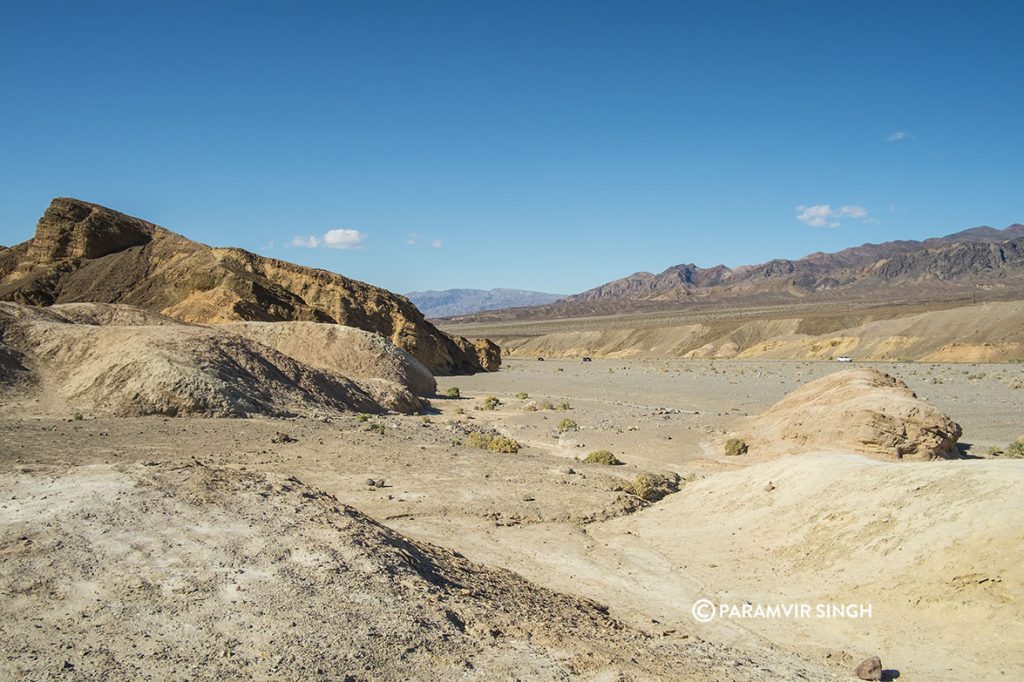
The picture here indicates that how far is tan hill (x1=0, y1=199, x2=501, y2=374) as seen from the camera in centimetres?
3838

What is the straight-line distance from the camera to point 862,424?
47.5 feet

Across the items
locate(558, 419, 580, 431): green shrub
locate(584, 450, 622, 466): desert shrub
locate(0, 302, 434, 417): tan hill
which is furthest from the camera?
locate(558, 419, 580, 431): green shrub

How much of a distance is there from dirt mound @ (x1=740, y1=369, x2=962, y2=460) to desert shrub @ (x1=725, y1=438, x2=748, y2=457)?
0.78 ft

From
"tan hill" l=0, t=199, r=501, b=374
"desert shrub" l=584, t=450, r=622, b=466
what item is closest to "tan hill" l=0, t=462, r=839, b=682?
"desert shrub" l=584, t=450, r=622, b=466

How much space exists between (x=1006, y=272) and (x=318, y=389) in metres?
226

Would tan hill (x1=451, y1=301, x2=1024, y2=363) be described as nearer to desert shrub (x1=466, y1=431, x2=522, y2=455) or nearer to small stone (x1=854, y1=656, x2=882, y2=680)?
desert shrub (x1=466, y1=431, x2=522, y2=455)

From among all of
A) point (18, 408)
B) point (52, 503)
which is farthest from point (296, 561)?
point (18, 408)

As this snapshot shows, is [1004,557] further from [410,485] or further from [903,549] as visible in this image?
[410,485]

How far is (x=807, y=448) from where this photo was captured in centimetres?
1548

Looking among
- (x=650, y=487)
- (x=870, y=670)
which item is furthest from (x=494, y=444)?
(x=870, y=670)

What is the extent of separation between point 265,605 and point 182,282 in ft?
127

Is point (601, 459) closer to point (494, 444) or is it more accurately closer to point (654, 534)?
point (494, 444)

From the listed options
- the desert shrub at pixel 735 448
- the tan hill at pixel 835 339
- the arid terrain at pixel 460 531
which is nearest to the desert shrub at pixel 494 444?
the arid terrain at pixel 460 531

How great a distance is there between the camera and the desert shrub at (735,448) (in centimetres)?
1716
